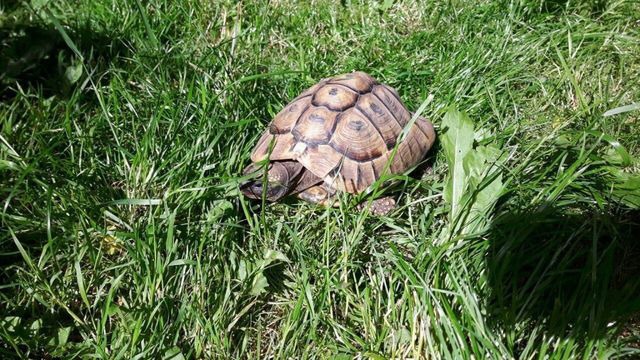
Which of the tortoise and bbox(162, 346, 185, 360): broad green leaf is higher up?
the tortoise

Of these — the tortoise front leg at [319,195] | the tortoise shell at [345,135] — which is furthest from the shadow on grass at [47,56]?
the tortoise front leg at [319,195]

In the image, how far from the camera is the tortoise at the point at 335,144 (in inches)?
116

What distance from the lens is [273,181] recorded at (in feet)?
9.20

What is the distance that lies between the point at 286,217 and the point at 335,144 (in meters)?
0.50

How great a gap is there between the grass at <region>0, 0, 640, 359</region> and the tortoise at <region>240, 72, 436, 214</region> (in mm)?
153

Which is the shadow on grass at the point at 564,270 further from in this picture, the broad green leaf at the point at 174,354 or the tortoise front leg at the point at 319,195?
the broad green leaf at the point at 174,354

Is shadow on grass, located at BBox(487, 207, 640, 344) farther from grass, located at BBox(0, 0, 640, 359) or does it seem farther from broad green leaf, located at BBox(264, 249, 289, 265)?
broad green leaf, located at BBox(264, 249, 289, 265)

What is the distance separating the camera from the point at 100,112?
3254mm

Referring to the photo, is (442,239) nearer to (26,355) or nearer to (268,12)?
(26,355)

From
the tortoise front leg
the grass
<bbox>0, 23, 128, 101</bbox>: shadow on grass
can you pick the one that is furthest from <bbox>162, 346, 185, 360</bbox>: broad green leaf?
<bbox>0, 23, 128, 101</bbox>: shadow on grass

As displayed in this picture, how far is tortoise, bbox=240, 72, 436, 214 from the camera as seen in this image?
2949mm

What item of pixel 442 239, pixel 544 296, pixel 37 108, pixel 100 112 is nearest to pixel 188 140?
pixel 100 112

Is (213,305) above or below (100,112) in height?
below

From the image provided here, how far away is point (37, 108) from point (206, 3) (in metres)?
1.60
